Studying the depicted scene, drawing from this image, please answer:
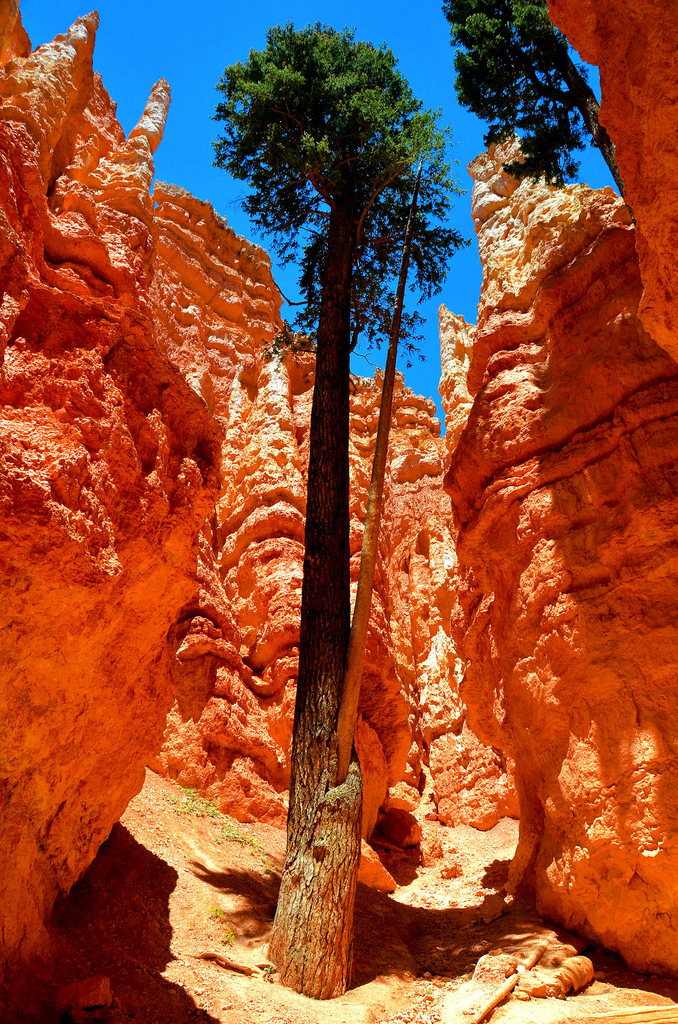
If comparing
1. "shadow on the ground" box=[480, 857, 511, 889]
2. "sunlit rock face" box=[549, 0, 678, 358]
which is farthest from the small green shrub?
"sunlit rock face" box=[549, 0, 678, 358]

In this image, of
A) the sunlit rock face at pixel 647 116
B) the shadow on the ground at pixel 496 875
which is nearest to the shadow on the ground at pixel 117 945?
the sunlit rock face at pixel 647 116

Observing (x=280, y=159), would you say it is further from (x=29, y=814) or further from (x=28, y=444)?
(x=29, y=814)

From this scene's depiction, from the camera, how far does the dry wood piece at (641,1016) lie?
4307 millimetres

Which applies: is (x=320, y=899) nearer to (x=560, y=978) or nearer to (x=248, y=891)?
(x=560, y=978)

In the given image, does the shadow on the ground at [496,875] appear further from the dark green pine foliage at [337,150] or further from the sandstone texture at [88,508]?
the dark green pine foliage at [337,150]

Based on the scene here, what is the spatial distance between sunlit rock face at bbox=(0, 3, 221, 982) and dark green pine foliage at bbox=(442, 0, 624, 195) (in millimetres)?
6770

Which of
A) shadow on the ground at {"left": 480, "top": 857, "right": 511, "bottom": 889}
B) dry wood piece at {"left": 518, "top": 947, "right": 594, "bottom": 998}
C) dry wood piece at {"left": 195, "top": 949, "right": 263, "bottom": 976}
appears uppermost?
shadow on the ground at {"left": 480, "top": 857, "right": 511, "bottom": 889}

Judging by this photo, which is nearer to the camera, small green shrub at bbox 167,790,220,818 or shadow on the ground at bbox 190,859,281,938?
shadow on the ground at bbox 190,859,281,938

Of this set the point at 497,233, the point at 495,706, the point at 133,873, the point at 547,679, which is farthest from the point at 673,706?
the point at 497,233

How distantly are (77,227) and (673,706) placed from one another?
20.6ft

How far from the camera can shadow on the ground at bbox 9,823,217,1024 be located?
12.7ft

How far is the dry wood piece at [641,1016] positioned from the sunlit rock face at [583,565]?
90cm

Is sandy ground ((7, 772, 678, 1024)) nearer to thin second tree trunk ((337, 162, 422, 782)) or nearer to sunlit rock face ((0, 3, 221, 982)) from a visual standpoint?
sunlit rock face ((0, 3, 221, 982))

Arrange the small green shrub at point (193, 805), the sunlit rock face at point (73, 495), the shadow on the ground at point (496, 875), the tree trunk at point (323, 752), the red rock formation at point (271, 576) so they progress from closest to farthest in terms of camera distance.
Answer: the sunlit rock face at point (73, 495) < the tree trunk at point (323, 752) < the small green shrub at point (193, 805) < the shadow on the ground at point (496, 875) < the red rock formation at point (271, 576)
